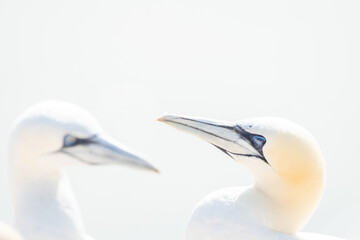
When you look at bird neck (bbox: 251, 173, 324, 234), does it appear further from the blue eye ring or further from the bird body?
the blue eye ring

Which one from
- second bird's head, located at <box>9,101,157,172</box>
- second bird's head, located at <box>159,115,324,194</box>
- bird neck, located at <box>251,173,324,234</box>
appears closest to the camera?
second bird's head, located at <box>9,101,157,172</box>

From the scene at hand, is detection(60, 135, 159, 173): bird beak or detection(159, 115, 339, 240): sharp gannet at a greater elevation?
detection(60, 135, 159, 173): bird beak

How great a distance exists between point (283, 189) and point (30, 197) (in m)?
2.20

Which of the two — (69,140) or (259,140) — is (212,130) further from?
(69,140)

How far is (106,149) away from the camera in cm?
680

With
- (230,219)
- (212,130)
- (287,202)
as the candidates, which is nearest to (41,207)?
(230,219)

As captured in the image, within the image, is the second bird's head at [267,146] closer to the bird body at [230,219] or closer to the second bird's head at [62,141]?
the bird body at [230,219]

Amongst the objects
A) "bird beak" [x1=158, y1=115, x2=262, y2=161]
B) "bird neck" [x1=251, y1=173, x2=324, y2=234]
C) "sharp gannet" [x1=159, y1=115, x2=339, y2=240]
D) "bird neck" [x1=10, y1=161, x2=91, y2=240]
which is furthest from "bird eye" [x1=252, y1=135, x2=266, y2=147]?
"bird neck" [x1=10, y1=161, x2=91, y2=240]

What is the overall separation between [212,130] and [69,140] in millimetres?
1778

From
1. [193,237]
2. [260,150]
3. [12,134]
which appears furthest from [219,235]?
[12,134]

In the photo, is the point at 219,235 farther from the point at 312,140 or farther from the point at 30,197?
the point at 30,197

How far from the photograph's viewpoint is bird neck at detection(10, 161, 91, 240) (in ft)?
22.3

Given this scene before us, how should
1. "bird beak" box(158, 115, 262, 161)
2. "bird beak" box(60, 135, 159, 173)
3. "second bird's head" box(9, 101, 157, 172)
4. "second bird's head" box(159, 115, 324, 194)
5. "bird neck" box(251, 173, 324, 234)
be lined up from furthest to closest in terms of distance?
"bird beak" box(158, 115, 262, 161), "bird neck" box(251, 173, 324, 234), "second bird's head" box(159, 115, 324, 194), "bird beak" box(60, 135, 159, 173), "second bird's head" box(9, 101, 157, 172)

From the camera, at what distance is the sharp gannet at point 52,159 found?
6.65 metres
